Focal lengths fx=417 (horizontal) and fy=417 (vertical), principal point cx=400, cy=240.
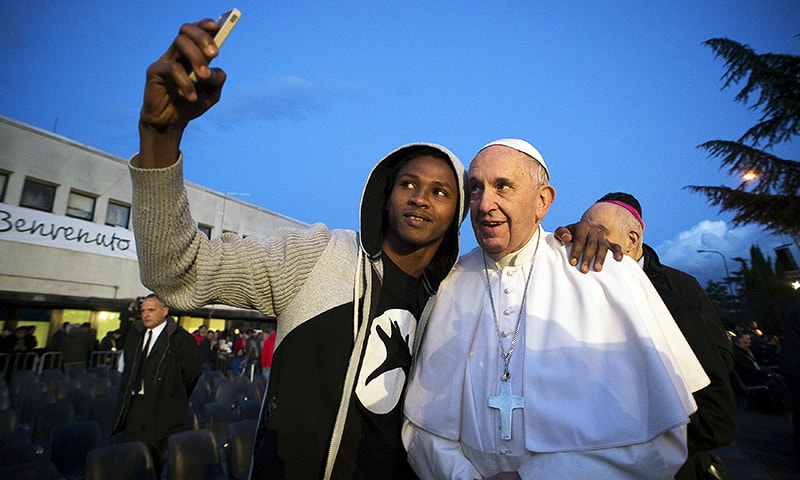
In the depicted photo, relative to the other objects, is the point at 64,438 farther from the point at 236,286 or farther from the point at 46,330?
the point at 46,330

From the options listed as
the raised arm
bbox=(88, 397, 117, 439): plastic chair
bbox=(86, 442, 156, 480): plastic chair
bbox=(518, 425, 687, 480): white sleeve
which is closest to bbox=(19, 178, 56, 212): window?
bbox=(88, 397, 117, 439): plastic chair

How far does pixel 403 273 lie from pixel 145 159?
1256 mm

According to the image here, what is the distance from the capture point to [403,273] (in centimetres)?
215

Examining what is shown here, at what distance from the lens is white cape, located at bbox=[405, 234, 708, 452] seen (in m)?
1.50

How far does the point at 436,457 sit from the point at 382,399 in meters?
0.31

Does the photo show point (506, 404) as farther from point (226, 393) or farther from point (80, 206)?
point (80, 206)

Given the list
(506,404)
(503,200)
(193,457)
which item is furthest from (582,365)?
(193,457)

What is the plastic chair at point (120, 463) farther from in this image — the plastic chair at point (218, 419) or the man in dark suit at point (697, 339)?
the man in dark suit at point (697, 339)

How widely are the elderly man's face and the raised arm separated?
1.25m

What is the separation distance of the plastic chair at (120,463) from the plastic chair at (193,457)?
0.26 meters

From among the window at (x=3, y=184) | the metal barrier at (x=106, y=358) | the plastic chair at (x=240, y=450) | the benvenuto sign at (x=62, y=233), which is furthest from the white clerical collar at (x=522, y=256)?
the window at (x=3, y=184)

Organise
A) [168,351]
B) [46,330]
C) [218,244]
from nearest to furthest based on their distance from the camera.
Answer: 1. [218,244]
2. [168,351]
3. [46,330]

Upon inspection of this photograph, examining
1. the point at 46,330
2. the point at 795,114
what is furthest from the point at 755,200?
the point at 46,330

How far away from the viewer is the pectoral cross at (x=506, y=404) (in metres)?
1.65
